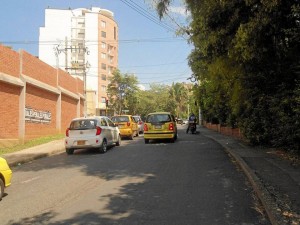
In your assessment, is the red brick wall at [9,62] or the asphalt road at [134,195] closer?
the asphalt road at [134,195]

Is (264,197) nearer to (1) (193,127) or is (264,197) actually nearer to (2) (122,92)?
(1) (193,127)

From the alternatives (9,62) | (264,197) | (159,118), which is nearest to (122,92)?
(159,118)

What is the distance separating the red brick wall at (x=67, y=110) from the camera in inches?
1185

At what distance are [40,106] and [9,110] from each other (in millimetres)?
4932

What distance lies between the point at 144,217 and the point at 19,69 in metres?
16.6

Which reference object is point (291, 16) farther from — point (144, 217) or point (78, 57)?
point (78, 57)

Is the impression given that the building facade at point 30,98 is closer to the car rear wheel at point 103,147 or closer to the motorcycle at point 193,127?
the car rear wheel at point 103,147

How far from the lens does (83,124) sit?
1731 centimetres

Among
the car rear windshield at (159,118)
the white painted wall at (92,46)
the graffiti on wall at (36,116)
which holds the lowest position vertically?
the car rear windshield at (159,118)

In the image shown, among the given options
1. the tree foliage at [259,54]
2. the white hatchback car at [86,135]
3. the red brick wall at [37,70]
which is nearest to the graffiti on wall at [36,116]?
the red brick wall at [37,70]

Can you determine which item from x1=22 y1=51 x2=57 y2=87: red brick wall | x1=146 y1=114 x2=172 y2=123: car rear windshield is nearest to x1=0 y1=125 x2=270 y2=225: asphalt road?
x1=146 y1=114 x2=172 y2=123: car rear windshield

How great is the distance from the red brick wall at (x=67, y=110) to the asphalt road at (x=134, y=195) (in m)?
16.9

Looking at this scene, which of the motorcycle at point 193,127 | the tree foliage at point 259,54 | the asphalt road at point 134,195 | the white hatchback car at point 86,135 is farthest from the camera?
the motorcycle at point 193,127

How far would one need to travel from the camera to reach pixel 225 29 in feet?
39.3
